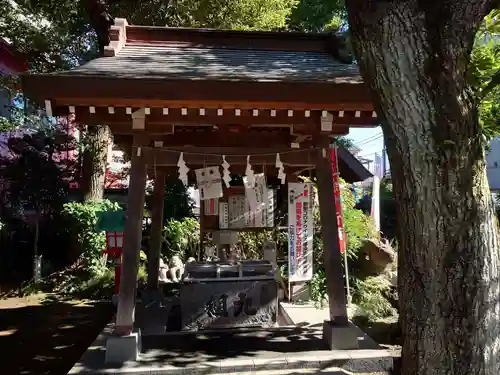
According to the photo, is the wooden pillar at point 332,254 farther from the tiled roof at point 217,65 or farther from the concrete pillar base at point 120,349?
the concrete pillar base at point 120,349

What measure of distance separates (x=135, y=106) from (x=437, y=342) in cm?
381

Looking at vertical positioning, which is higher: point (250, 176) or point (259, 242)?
point (250, 176)

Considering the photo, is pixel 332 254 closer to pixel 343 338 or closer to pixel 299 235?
pixel 343 338

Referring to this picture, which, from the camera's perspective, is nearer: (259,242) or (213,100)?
(213,100)

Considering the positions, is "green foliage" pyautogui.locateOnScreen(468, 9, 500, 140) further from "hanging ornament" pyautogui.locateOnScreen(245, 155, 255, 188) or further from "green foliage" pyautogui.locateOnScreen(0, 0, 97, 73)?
"green foliage" pyautogui.locateOnScreen(0, 0, 97, 73)

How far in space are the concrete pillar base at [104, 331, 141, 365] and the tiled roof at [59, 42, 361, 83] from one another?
115 inches

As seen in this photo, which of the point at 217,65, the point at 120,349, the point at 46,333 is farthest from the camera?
the point at 46,333

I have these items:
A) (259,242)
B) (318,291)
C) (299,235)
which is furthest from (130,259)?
(259,242)

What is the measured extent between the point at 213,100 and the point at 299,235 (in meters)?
3.05

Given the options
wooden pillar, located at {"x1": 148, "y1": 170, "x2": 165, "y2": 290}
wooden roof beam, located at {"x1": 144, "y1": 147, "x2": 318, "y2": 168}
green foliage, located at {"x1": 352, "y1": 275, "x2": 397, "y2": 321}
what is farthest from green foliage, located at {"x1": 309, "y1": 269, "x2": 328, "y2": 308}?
wooden roof beam, located at {"x1": 144, "y1": 147, "x2": 318, "y2": 168}

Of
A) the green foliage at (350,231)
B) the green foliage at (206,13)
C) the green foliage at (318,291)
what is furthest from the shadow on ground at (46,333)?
the green foliage at (206,13)

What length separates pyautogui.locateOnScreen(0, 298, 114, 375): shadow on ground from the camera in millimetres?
5926

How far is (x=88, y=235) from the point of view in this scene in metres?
11.2

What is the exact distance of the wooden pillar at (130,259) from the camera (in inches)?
196
